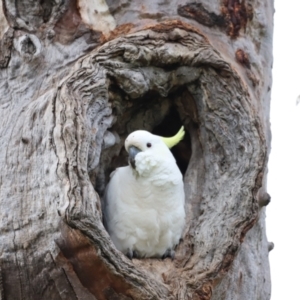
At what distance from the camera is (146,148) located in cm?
280

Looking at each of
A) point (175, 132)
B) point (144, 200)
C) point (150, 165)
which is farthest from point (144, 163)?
point (175, 132)

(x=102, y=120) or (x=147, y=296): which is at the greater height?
(x=102, y=120)

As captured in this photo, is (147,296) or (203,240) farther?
(203,240)

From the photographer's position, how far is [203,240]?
2600 millimetres

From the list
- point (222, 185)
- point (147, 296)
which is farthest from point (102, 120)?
point (147, 296)

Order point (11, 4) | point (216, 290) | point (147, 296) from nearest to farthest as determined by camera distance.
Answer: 1. point (147, 296)
2. point (216, 290)
3. point (11, 4)

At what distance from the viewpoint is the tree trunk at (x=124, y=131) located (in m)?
2.29

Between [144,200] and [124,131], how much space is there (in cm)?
33

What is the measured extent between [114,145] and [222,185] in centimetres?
47

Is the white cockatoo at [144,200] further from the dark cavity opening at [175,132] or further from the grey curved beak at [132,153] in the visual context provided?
the dark cavity opening at [175,132]

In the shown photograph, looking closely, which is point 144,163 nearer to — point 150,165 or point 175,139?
point 150,165

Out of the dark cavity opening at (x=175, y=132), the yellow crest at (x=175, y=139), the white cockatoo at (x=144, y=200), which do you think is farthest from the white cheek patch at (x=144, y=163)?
the dark cavity opening at (x=175, y=132)

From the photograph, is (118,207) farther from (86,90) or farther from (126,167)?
(86,90)

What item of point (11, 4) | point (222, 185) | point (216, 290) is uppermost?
point (11, 4)
